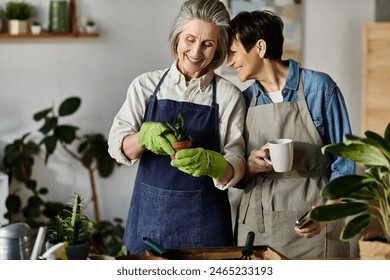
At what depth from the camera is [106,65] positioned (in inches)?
132

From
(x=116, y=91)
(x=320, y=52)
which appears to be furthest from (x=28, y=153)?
(x=320, y=52)

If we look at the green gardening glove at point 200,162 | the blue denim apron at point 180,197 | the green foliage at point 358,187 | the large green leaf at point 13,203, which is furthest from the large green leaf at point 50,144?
the green foliage at point 358,187

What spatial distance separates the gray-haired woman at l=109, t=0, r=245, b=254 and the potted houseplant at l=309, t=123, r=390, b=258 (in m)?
0.41

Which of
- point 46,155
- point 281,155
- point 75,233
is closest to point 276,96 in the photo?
point 281,155

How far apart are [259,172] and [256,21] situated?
1.33 ft

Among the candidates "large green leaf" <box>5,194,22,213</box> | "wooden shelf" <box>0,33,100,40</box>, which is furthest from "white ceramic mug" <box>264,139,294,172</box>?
"large green leaf" <box>5,194,22,213</box>

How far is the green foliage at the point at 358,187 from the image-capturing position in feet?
5.00

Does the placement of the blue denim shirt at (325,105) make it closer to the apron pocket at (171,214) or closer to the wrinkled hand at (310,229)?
the wrinkled hand at (310,229)

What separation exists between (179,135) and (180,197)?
212 millimetres

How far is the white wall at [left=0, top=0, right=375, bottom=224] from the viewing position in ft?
9.85

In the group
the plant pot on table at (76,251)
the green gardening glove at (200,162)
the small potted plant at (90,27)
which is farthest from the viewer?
the small potted plant at (90,27)

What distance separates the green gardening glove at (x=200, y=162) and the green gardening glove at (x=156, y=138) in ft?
0.11

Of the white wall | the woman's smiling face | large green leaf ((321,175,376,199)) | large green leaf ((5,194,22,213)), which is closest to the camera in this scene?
large green leaf ((321,175,376,199))

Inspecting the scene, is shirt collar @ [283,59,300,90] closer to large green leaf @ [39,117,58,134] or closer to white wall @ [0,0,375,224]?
white wall @ [0,0,375,224]
